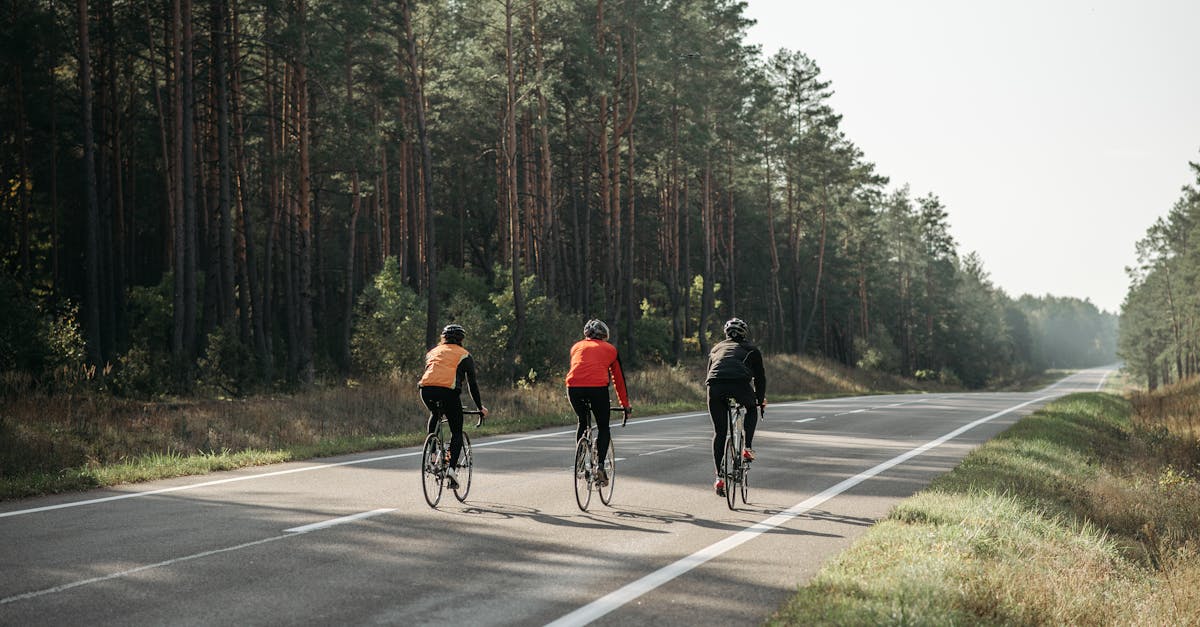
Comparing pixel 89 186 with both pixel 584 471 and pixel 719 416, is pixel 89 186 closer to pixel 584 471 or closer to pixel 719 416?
pixel 584 471

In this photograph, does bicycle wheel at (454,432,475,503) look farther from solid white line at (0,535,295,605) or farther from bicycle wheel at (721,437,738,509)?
bicycle wheel at (721,437,738,509)

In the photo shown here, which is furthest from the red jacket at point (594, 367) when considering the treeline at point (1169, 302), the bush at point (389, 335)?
the treeline at point (1169, 302)

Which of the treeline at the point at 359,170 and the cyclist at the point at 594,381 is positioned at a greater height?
the treeline at the point at 359,170

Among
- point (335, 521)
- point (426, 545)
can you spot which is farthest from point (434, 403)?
point (426, 545)

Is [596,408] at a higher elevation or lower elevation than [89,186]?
lower

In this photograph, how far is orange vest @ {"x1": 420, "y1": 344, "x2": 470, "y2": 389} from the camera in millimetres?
10547

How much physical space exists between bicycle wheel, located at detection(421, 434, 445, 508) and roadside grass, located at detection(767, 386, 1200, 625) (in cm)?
457

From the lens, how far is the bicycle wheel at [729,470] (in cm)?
1059

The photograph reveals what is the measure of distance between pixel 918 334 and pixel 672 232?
2385 inches

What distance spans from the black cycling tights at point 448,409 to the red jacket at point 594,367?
1276 millimetres

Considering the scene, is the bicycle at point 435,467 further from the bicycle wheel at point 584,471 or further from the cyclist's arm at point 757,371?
the cyclist's arm at point 757,371

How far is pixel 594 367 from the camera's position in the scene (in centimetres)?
1077

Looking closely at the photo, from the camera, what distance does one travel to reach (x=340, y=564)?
7535 mm

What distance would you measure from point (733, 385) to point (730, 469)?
94 centimetres
